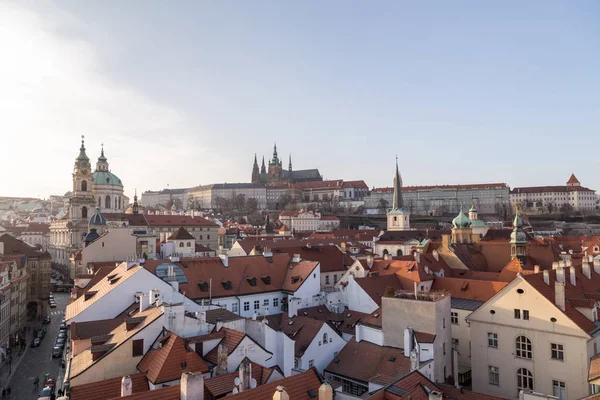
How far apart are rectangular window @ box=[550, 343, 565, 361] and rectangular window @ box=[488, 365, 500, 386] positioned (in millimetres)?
3138

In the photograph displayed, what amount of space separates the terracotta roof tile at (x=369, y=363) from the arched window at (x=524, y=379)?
652 centimetres

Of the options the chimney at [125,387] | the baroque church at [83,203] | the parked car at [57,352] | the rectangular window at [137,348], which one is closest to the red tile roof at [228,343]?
the rectangular window at [137,348]

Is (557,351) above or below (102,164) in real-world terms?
below

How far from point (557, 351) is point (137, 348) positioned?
1992cm

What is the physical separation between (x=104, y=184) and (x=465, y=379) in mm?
105403

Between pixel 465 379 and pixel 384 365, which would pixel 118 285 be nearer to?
pixel 384 365

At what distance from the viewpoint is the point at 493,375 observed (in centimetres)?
2669

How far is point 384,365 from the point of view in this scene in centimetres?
2408

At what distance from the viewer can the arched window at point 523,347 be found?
25312 mm

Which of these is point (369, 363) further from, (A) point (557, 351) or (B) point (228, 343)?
(A) point (557, 351)

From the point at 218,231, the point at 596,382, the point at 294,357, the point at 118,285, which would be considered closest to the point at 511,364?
the point at 596,382

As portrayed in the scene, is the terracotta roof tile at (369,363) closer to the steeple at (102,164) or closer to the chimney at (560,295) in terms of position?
the chimney at (560,295)

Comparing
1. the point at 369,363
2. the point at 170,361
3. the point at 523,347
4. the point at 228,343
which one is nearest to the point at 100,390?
the point at 170,361

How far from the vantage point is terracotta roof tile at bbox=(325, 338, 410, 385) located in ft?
76.5
